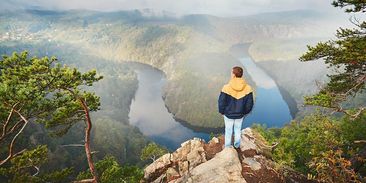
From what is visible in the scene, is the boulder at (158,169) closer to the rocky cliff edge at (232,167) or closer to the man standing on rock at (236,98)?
the rocky cliff edge at (232,167)

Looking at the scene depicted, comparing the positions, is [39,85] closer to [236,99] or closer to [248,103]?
[236,99]

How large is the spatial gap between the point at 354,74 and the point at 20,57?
19.1 m

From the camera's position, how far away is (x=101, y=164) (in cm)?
2622

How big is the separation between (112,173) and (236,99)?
12.3 meters

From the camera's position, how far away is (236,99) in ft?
49.0

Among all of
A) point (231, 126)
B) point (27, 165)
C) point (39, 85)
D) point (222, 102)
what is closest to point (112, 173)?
point (27, 165)

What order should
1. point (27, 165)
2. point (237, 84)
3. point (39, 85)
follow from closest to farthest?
point (237, 84) → point (39, 85) → point (27, 165)

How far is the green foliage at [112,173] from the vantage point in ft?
74.9

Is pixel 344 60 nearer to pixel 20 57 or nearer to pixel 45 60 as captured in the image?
pixel 45 60

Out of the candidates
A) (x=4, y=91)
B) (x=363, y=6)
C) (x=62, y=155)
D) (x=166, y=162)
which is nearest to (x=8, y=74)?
(x=4, y=91)

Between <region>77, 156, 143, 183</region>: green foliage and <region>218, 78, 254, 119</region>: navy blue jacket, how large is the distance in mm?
11410

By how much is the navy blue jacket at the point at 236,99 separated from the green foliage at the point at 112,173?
11410 mm

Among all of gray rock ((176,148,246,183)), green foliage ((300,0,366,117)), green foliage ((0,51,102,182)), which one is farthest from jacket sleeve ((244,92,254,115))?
green foliage ((0,51,102,182))

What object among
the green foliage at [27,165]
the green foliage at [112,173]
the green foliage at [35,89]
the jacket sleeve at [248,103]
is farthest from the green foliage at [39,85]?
the jacket sleeve at [248,103]
